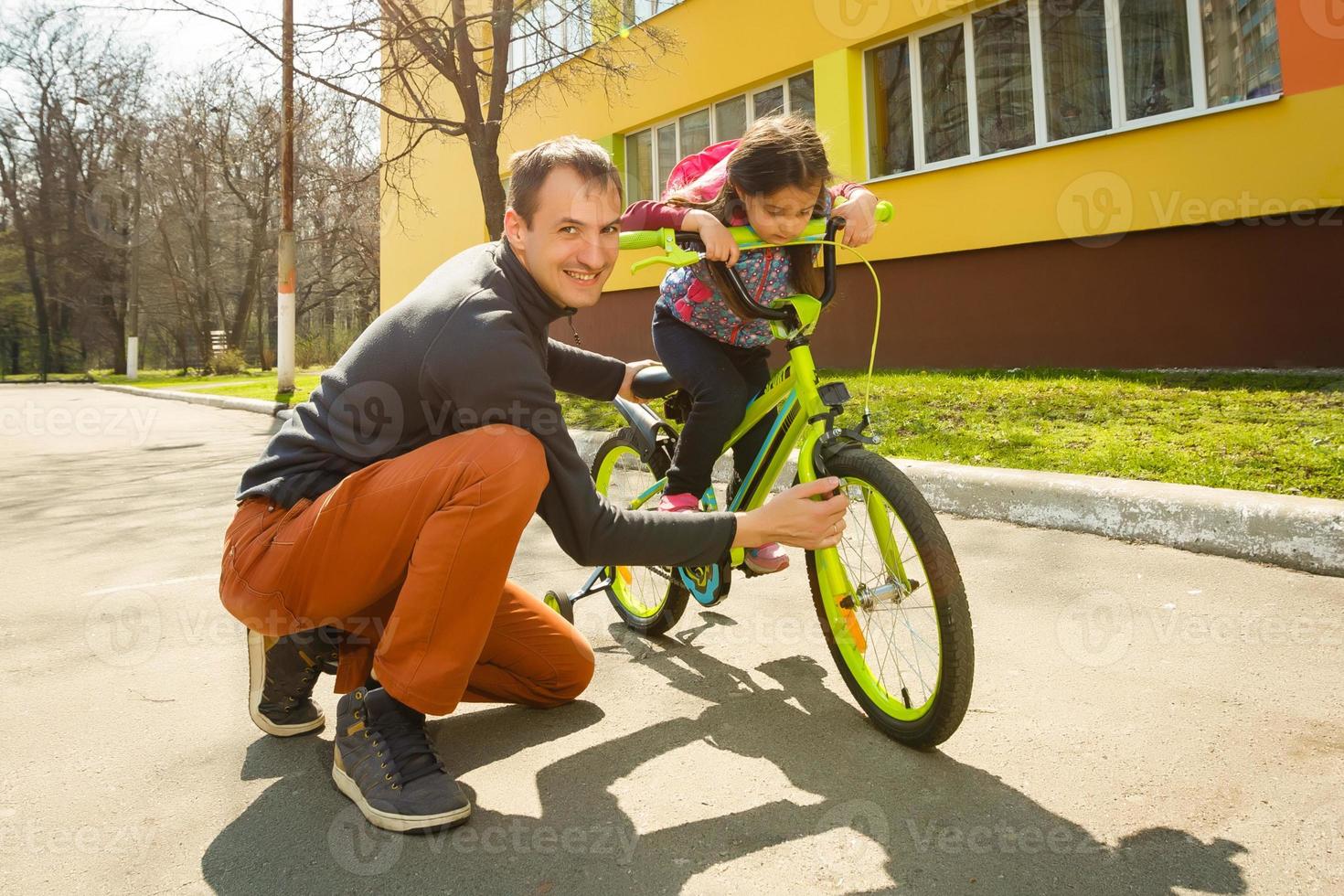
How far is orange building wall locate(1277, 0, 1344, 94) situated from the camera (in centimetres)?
768

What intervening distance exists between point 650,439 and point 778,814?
1.68m

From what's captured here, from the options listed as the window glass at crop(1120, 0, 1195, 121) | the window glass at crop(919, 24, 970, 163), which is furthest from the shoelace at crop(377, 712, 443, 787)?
the window glass at crop(919, 24, 970, 163)

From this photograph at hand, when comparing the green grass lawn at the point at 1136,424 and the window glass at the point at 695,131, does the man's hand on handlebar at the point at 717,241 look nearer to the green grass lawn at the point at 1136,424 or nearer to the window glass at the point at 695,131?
the green grass lawn at the point at 1136,424

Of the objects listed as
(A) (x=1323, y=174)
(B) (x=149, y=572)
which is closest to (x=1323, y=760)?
(B) (x=149, y=572)

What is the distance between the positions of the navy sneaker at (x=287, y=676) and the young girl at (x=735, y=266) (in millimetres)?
1131

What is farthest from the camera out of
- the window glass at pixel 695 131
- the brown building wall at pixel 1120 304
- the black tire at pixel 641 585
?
the window glass at pixel 695 131

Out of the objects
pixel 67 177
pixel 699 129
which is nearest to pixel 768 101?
pixel 699 129

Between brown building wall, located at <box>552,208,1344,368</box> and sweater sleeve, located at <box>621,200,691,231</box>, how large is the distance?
4498mm

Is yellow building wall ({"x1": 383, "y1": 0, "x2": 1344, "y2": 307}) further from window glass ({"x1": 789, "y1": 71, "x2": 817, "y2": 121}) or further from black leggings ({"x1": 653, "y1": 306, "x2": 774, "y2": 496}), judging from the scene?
black leggings ({"x1": 653, "y1": 306, "x2": 774, "y2": 496})

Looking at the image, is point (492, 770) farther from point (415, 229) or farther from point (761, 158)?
point (415, 229)

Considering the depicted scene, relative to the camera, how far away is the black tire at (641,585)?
3.37m

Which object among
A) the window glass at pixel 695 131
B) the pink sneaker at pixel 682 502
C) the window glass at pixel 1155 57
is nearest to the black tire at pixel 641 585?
the pink sneaker at pixel 682 502

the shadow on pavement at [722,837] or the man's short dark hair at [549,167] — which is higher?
the man's short dark hair at [549,167]

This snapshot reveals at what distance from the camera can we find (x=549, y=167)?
7.52ft
